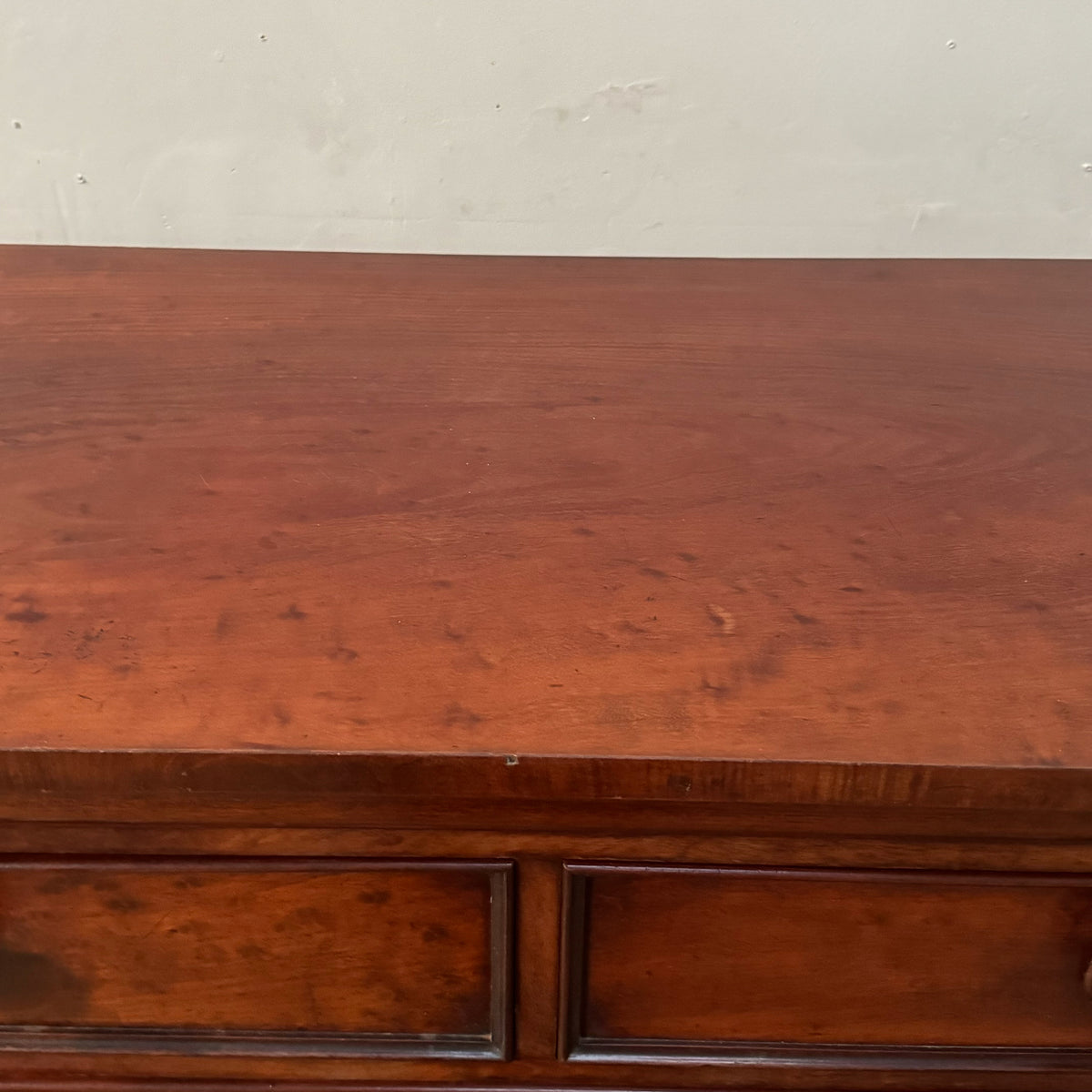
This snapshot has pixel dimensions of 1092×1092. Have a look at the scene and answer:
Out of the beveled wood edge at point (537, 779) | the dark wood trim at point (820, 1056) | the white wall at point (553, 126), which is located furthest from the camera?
the white wall at point (553, 126)

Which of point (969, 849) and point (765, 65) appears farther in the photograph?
point (765, 65)

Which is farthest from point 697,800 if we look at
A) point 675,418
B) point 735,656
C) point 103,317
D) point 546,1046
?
point 103,317

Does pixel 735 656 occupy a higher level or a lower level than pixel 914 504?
lower

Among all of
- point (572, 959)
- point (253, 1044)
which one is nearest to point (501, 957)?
point (572, 959)

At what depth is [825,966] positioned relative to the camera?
0.51 m

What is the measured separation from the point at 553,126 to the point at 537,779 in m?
0.60

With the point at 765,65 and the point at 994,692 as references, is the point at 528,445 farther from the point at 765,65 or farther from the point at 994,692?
the point at 765,65

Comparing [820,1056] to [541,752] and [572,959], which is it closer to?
[572,959]

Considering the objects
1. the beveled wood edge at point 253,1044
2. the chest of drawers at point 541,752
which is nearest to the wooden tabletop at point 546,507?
the chest of drawers at point 541,752

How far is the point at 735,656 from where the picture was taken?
19.1 inches

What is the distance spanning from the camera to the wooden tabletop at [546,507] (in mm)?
459

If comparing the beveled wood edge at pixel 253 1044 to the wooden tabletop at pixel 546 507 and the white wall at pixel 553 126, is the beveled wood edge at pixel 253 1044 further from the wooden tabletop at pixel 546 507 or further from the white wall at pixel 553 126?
the white wall at pixel 553 126

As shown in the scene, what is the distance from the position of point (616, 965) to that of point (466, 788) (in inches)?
5.4

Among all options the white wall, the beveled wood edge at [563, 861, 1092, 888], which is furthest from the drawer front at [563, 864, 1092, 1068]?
the white wall
